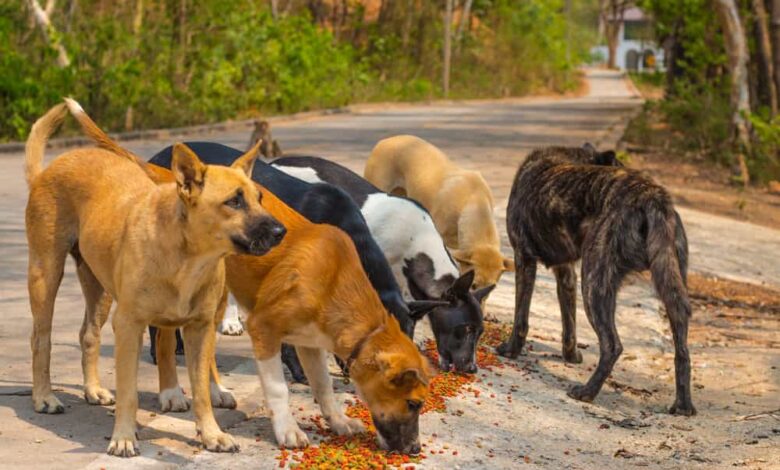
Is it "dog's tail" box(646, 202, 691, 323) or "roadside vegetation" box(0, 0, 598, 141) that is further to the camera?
"roadside vegetation" box(0, 0, 598, 141)

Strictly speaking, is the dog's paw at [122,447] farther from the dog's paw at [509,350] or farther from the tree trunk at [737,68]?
the tree trunk at [737,68]

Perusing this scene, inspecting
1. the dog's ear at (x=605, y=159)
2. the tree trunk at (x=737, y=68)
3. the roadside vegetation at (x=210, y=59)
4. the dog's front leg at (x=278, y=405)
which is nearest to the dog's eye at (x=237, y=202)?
the dog's front leg at (x=278, y=405)

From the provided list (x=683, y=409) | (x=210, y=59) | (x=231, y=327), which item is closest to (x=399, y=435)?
(x=683, y=409)

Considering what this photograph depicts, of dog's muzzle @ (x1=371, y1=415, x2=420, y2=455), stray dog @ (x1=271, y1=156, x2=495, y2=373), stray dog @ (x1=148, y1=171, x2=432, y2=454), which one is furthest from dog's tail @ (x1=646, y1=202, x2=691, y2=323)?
dog's muzzle @ (x1=371, y1=415, x2=420, y2=455)

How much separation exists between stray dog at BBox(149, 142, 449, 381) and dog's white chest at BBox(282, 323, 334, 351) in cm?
66

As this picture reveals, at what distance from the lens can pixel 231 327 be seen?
29.4ft

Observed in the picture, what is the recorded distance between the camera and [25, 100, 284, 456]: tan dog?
18.8 feet

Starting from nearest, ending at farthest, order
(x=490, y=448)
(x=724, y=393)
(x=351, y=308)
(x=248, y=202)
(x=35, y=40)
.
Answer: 1. (x=248, y=202)
2. (x=351, y=308)
3. (x=490, y=448)
4. (x=724, y=393)
5. (x=35, y=40)

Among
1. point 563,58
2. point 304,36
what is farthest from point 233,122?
point 563,58

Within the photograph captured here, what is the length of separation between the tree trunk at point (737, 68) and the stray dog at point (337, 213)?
14955 millimetres

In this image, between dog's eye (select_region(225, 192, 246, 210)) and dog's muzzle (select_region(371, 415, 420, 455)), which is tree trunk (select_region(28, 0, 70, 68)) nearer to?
dog's muzzle (select_region(371, 415, 420, 455))

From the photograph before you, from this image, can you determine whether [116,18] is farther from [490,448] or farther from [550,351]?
[490,448]

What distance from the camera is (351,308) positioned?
6.24 metres

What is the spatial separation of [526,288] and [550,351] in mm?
743
